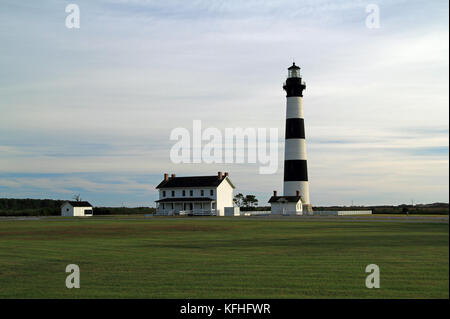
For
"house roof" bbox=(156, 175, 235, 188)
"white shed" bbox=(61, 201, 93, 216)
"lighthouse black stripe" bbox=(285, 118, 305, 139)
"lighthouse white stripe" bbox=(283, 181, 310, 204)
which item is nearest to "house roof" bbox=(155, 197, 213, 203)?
"house roof" bbox=(156, 175, 235, 188)

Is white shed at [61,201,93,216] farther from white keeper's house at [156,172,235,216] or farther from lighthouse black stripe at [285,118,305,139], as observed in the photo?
lighthouse black stripe at [285,118,305,139]

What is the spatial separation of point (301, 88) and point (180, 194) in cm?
2717

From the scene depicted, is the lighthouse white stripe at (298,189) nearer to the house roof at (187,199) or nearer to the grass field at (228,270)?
the house roof at (187,199)

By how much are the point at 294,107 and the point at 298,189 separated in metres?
11.5

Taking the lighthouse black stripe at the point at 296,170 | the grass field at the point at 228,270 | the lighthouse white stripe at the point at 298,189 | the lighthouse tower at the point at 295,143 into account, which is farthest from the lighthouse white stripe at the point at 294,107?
the grass field at the point at 228,270

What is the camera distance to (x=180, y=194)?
8512 cm

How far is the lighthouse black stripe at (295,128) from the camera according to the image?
71.6m

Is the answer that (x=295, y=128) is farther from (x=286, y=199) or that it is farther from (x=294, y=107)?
(x=286, y=199)

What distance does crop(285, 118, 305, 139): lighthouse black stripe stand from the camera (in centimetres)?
7156

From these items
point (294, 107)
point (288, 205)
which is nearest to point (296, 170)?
point (288, 205)

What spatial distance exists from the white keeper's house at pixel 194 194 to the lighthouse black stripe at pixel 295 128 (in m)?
16.3
